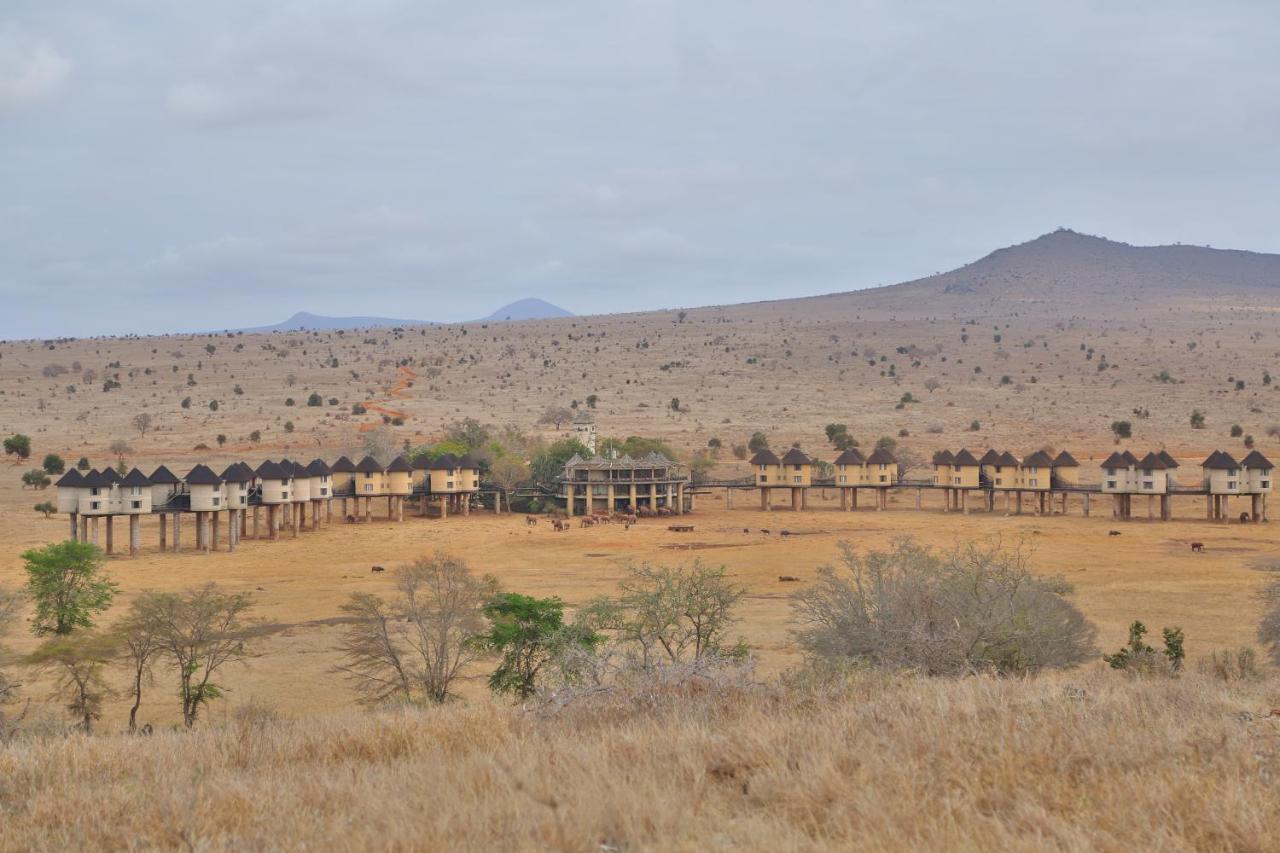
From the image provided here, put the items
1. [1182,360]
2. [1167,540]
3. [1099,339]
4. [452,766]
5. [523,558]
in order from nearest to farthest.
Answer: [452,766], [523,558], [1167,540], [1182,360], [1099,339]

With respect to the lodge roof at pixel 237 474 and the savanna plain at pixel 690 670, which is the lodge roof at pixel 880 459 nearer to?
the savanna plain at pixel 690 670

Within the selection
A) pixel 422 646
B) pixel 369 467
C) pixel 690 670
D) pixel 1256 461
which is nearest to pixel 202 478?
pixel 369 467

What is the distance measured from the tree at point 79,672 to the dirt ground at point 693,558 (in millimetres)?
1610

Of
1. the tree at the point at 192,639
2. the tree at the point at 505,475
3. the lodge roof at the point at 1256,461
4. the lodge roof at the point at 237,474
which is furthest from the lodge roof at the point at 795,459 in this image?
the tree at the point at 192,639

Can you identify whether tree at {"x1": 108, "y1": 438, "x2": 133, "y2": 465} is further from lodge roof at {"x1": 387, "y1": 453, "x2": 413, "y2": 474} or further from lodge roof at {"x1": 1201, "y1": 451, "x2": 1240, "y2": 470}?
lodge roof at {"x1": 1201, "y1": 451, "x2": 1240, "y2": 470}

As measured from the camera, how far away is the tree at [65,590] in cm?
3259

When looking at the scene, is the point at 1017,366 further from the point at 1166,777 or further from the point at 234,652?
the point at 1166,777

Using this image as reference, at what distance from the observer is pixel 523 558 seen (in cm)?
5038

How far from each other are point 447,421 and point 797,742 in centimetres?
9124

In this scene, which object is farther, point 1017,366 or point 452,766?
point 1017,366

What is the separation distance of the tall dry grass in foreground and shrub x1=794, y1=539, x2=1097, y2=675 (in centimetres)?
723

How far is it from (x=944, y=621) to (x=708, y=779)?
1401 cm

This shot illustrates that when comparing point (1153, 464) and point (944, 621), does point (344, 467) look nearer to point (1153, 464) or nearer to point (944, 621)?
point (1153, 464)

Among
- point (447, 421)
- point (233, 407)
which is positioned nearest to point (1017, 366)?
point (447, 421)
